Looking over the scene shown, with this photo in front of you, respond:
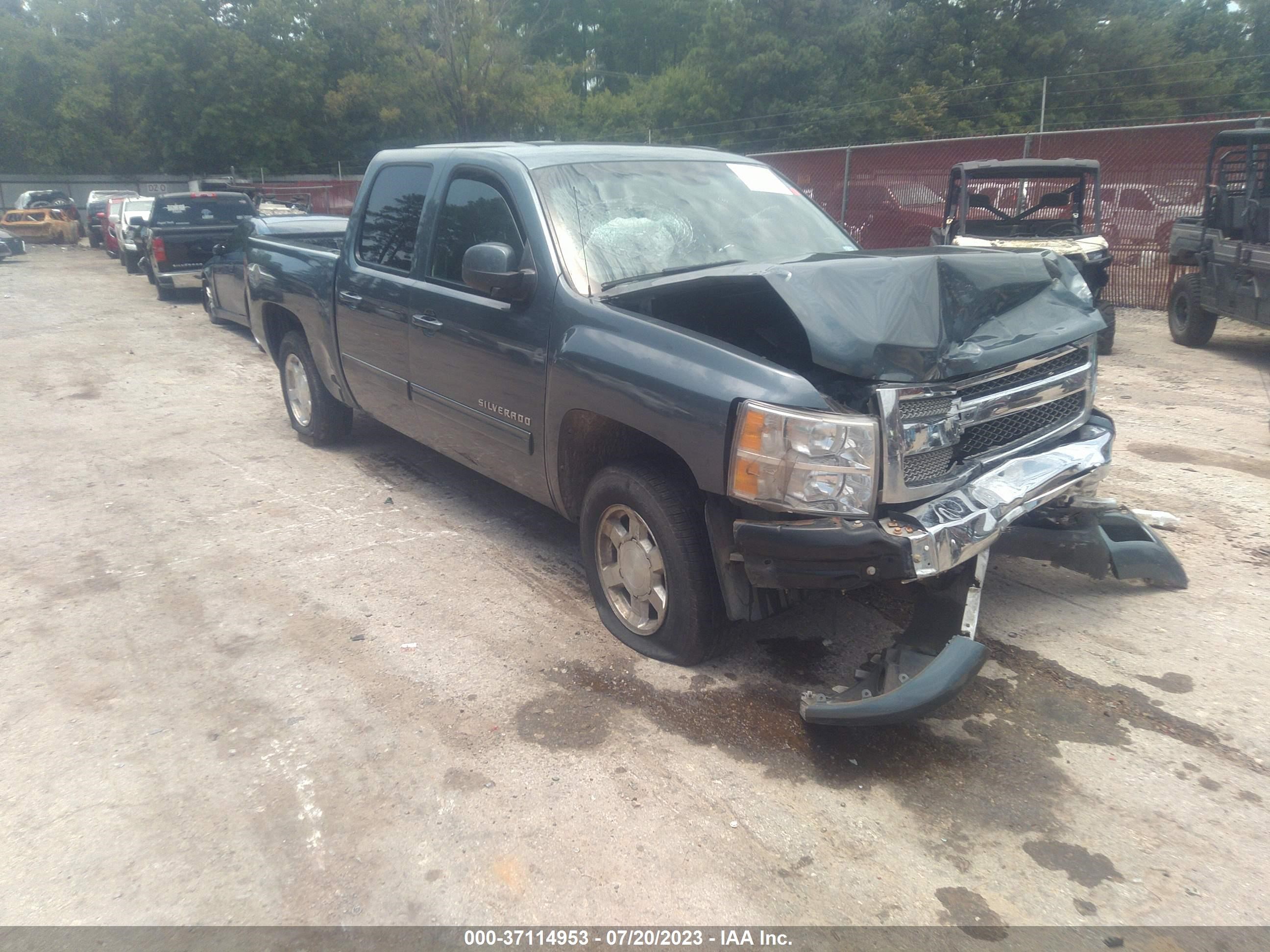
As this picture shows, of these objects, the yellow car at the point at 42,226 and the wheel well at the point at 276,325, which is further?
the yellow car at the point at 42,226

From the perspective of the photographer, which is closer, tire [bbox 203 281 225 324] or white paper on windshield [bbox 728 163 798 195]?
white paper on windshield [bbox 728 163 798 195]

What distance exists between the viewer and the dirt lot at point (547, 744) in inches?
107

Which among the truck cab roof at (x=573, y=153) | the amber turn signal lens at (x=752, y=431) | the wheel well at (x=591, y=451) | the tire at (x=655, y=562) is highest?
the truck cab roof at (x=573, y=153)

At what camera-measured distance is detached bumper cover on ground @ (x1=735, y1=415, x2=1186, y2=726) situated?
3.12 meters

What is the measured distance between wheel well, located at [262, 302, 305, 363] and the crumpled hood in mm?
4239

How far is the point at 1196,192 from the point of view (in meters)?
12.1

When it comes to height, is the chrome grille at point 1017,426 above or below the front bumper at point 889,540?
above

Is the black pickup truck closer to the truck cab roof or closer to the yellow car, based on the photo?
the truck cab roof

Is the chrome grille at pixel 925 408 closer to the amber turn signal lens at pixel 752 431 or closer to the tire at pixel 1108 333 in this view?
the amber turn signal lens at pixel 752 431

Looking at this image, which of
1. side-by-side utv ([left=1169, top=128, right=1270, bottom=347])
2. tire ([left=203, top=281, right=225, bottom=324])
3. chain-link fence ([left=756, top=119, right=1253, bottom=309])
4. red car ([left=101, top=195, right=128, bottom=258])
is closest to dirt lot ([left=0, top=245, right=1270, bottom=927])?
side-by-side utv ([left=1169, top=128, right=1270, bottom=347])

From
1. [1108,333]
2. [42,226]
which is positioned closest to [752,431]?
[1108,333]

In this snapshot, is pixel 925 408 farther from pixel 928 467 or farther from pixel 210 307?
pixel 210 307

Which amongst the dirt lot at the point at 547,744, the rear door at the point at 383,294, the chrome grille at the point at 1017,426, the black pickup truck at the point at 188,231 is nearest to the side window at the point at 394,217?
the rear door at the point at 383,294

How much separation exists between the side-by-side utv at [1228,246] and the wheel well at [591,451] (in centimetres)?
744
